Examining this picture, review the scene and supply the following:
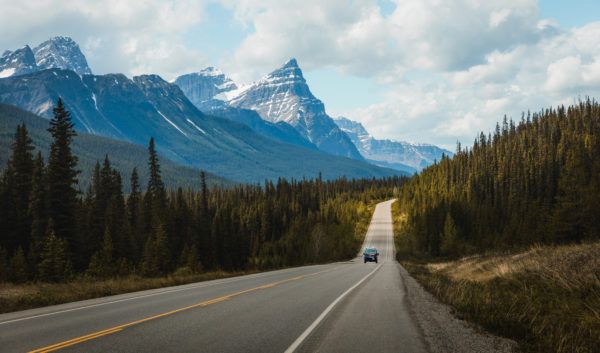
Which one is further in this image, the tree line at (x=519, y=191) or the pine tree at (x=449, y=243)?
the pine tree at (x=449, y=243)

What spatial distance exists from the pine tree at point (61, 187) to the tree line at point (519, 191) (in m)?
37.5

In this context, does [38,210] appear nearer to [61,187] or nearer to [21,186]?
[61,187]

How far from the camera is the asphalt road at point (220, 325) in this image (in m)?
9.21

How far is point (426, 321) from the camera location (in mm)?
12164

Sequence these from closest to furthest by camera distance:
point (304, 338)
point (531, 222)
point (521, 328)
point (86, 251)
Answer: point (304, 338)
point (521, 328)
point (86, 251)
point (531, 222)

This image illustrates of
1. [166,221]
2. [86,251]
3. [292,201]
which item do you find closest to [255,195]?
[292,201]

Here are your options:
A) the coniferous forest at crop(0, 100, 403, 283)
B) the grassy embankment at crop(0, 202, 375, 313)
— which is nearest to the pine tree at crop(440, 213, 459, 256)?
the coniferous forest at crop(0, 100, 403, 283)

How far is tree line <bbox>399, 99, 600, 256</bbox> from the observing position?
5844cm

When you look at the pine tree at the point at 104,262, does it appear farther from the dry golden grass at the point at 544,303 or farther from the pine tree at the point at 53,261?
the dry golden grass at the point at 544,303

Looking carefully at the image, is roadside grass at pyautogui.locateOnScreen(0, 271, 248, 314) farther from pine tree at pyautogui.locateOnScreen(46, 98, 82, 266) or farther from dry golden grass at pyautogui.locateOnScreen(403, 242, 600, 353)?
pine tree at pyautogui.locateOnScreen(46, 98, 82, 266)

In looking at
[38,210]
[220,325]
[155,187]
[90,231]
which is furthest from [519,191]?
[220,325]

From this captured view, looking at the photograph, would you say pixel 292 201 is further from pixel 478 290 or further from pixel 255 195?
pixel 478 290

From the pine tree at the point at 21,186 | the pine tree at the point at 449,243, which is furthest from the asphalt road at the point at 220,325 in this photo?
the pine tree at the point at 449,243

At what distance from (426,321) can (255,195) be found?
16716 cm
